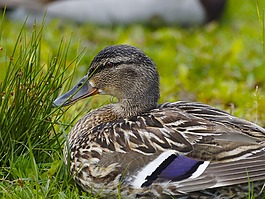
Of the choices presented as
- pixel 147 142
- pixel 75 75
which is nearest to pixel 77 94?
pixel 147 142

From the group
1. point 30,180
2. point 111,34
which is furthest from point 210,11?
point 30,180

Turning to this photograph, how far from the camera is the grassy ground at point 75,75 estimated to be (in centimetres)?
424

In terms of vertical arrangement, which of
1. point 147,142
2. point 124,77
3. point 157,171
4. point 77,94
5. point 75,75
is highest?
point 124,77

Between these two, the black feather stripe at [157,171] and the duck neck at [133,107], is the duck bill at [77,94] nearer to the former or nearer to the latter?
the duck neck at [133,107]

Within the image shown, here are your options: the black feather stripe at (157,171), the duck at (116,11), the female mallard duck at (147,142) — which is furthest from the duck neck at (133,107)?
the duck at (116,11)

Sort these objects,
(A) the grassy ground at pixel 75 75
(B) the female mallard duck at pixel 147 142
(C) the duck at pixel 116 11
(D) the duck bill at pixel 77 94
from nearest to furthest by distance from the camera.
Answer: (B) the female mallard duck at pixel 147 142, (A) the grassy ground at pixel 75 75, (D) the duck bill at pixel 77 94, (C) the duck at pixel 116 11

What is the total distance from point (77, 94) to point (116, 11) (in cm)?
573

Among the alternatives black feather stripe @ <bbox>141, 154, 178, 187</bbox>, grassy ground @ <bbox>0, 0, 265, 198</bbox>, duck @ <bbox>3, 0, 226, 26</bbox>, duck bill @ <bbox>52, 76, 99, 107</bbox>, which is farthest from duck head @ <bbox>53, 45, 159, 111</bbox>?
duck @ <bbox>3, 0, 226, 26</bbox>

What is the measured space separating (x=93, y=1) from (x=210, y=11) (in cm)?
177

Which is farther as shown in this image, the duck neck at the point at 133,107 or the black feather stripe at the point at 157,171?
the duck neck at the point at 133,107

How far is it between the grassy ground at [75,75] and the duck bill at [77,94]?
55 millimetres

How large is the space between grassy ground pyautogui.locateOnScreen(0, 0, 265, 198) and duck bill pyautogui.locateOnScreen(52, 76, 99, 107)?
0.06m

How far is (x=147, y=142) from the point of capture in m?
4.03

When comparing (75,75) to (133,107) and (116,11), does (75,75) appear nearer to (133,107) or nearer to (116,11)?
(133,107)
